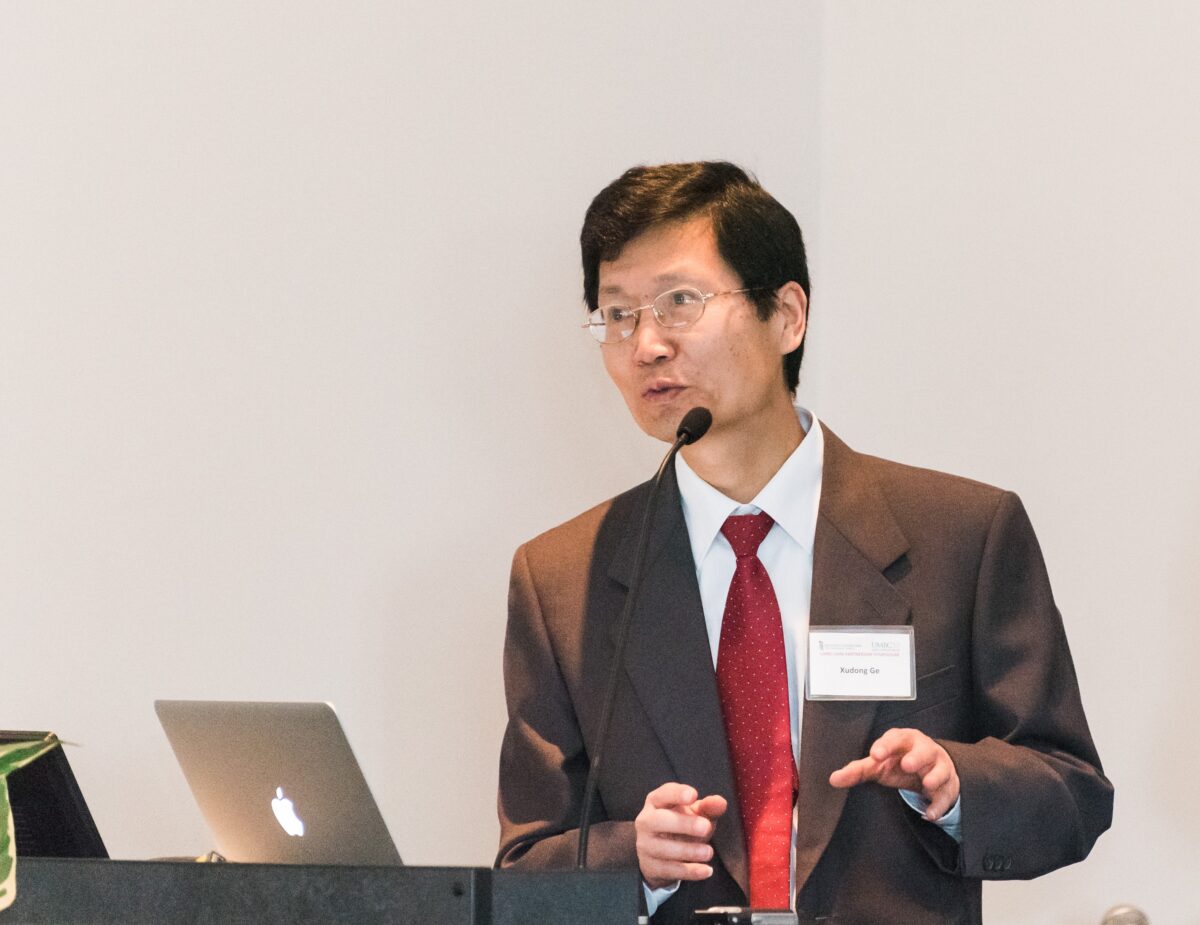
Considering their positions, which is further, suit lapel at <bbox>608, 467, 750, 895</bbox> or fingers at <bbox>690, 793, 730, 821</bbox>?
suit lapel at <bbox>608, 467, 750, 895</bbox>

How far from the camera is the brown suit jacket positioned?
6.34ft

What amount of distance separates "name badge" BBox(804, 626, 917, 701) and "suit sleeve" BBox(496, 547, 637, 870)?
359 millimetres

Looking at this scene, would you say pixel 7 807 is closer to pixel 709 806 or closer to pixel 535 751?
pixel 709 806

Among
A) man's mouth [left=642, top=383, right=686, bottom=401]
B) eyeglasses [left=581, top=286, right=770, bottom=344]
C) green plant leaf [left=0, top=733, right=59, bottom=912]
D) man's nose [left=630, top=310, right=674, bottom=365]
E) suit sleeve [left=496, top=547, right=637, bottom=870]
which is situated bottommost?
suit sleeve [left=496, top=547, right=637, bottom=870]

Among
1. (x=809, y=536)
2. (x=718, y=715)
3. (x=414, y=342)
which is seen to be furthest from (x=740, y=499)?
(x=414, y=342)

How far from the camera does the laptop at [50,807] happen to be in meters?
1.62

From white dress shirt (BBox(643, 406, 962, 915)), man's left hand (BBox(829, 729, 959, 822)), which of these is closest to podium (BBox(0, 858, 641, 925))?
man's left hand (BBox(829, 729, 959, 822))

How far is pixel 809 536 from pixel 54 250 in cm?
120

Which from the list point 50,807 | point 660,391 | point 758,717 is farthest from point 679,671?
point 50,807

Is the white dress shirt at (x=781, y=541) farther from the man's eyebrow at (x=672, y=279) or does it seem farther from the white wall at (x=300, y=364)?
the white wall at (x=300, y=364)

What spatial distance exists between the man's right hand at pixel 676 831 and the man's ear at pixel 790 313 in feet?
2.99

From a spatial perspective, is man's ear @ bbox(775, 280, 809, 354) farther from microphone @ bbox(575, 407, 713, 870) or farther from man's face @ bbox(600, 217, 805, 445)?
microphone @ bbox(575, 407, 713, 870)

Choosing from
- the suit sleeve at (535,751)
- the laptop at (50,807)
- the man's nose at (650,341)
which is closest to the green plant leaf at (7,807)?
the laptop at (50,807)

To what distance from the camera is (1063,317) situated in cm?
285
